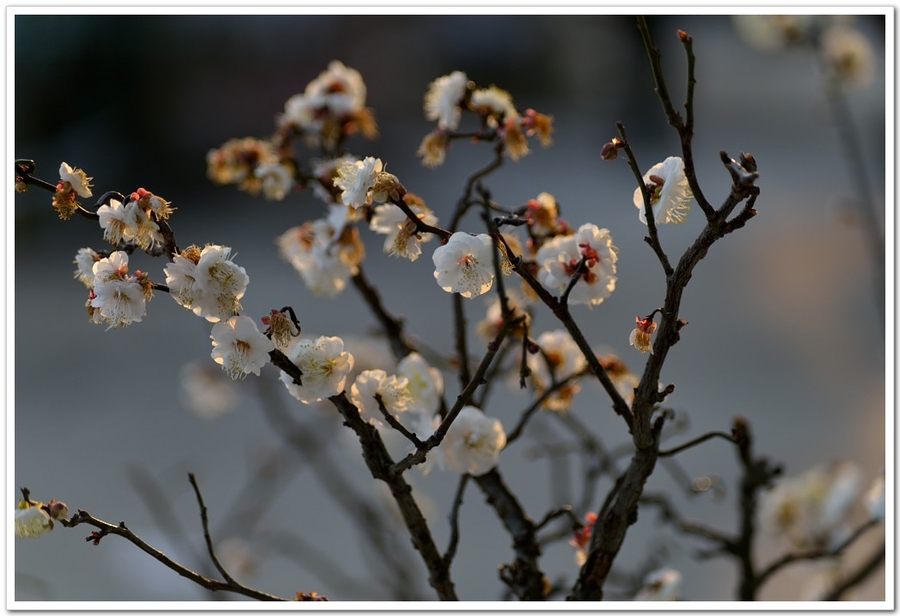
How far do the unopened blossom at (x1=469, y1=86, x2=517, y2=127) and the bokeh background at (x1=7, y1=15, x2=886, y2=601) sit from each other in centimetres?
A: 10

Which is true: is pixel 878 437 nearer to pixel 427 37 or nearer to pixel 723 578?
pixel 723 578

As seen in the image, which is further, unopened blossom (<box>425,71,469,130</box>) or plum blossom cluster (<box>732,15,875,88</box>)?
plum blossom cluster (<box>732,15,875,88</box>)

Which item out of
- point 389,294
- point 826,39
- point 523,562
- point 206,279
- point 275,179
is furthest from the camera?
point 389,294

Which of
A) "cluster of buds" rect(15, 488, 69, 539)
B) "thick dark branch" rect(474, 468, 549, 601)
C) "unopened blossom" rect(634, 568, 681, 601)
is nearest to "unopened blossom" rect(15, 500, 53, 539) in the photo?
"cluster of buds" rect(15, 488, 69, 539)

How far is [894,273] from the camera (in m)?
0.53

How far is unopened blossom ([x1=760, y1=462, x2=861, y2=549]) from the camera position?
0.61 m

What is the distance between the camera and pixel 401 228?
395 mm

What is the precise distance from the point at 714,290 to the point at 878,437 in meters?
0.56

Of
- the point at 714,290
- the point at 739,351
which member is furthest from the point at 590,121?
the point at 739,351

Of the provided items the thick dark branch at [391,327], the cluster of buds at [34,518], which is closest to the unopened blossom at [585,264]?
the thick dark branch at [391,327]

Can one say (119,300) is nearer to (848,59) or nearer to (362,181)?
(362,181)

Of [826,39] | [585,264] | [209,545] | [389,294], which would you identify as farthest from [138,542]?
[389,294]

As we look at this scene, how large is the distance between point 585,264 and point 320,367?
0.46 ft

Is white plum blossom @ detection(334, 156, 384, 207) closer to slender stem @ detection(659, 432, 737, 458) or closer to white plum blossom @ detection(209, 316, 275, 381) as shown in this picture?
white plum blossom @ detection(209, 316, 275, 381)
